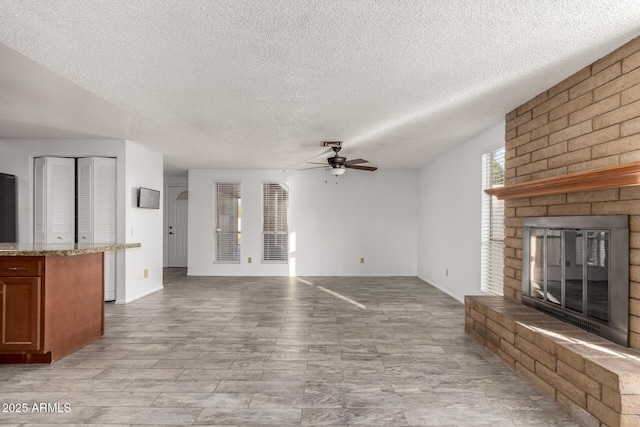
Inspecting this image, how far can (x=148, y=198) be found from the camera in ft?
19.2

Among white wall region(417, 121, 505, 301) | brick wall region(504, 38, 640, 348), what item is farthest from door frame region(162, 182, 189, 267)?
→ brick wall region(504, 38, 640, 348)

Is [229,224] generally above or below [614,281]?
above

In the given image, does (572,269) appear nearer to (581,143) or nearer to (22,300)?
(581,143)

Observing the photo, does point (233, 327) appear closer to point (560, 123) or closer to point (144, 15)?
point (144, 15)

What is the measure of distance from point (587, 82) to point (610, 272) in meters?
1.43

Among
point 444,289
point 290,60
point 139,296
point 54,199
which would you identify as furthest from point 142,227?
point 444,289

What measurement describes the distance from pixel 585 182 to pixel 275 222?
6318 mm

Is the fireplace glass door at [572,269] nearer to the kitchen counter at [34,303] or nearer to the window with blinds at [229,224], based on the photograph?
the kitchen counter at [34,303]

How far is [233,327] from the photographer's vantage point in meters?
4.10

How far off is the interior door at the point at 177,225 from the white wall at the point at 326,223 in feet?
4.92

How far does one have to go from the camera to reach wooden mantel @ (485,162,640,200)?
2.12 metres

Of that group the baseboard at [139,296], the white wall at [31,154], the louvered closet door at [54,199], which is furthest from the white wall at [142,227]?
the louvered closet door at [54,199]

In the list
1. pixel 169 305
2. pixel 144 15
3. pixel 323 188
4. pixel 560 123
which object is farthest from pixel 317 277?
pixel 144 15

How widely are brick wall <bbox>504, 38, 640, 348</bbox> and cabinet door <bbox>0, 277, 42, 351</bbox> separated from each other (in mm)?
4365
